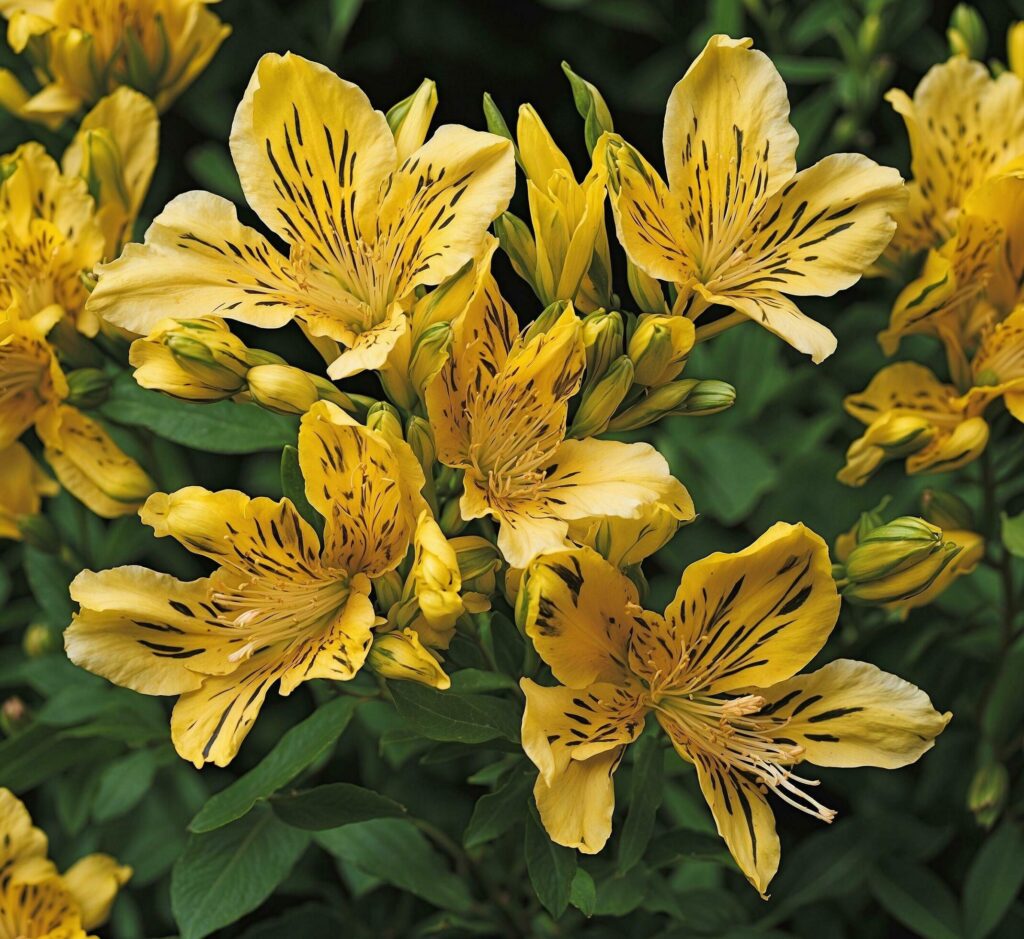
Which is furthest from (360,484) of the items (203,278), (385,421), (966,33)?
(966,33)

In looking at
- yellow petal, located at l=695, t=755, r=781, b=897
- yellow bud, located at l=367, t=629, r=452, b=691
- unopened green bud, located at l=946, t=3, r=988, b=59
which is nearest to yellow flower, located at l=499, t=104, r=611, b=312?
yellow bud, located at l=367, t=629, r=452, b=691

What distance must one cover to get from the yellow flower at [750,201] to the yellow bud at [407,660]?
425 mm

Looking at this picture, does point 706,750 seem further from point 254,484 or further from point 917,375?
point 254,484

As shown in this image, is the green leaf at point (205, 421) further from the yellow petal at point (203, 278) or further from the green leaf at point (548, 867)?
the green leaf at point (548, 867)

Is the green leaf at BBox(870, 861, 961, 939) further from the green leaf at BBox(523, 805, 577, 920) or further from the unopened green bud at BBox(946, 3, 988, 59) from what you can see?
the unopened green bud at BBox(946, 3, 988, 59)

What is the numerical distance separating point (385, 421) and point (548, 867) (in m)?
0.43

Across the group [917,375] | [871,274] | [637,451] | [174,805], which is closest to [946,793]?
[917,375]

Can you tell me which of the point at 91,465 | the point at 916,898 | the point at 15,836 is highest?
the point at 91,465

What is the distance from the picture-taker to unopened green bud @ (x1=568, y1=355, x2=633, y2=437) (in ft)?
3.96

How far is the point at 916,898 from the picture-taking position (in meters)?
1.68

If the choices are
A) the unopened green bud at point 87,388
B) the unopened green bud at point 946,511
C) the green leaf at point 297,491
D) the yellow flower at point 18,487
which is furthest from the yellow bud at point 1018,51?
the yellow flower at point 18,487

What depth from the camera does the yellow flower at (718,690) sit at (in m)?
1.13

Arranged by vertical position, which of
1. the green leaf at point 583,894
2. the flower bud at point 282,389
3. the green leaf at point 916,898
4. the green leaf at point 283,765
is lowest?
the green leaf at point 916,898

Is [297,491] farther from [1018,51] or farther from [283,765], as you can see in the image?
[1018,51]
